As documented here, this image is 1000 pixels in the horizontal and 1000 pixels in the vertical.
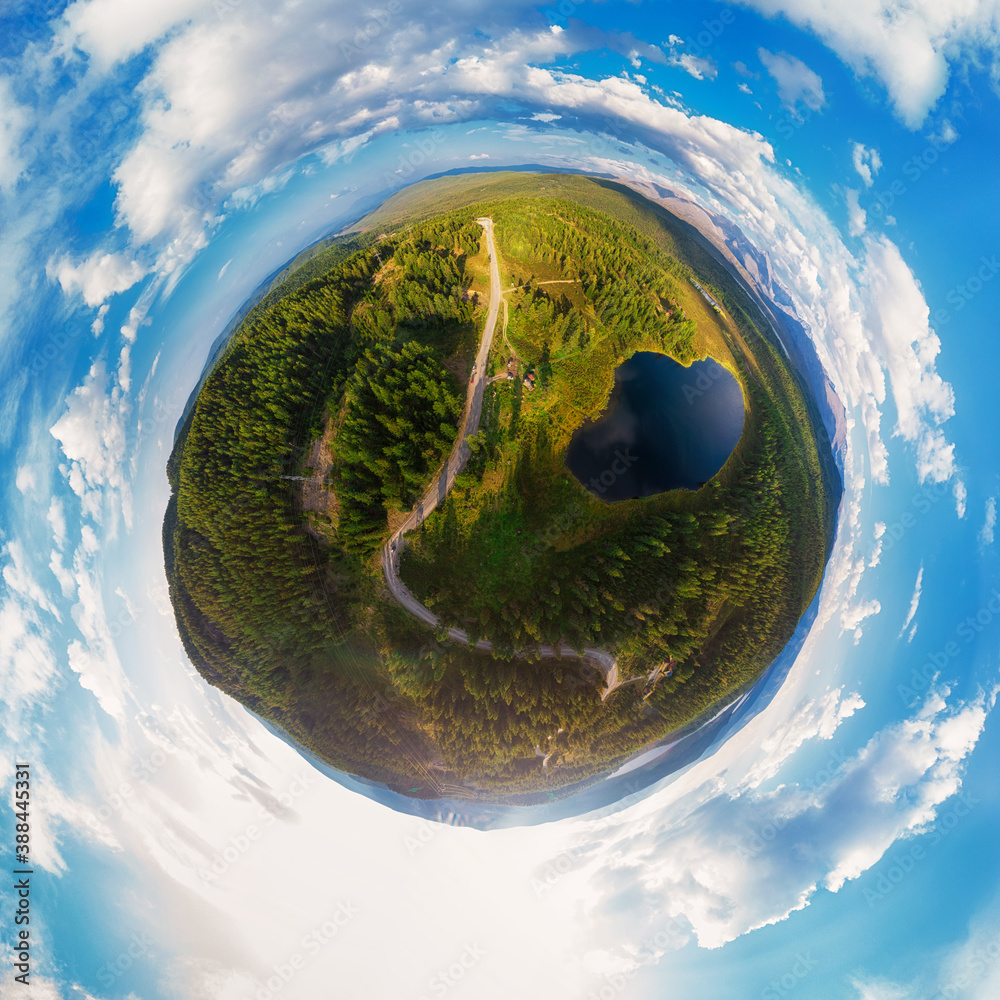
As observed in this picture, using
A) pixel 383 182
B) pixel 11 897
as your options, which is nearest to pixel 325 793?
pixel 11 897

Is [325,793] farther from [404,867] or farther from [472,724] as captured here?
[472,724]

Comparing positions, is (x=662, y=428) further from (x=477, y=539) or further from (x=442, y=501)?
(x=442, y=501)

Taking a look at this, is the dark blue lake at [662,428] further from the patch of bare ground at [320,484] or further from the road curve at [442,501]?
the patch of bare ground at [320,484]

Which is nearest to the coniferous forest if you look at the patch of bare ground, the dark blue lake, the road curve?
the patch of bare ground

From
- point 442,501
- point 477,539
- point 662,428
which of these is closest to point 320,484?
point 442,501

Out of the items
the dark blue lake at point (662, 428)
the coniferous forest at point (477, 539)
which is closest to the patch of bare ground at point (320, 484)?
the coniferous forest at point (477, 539)

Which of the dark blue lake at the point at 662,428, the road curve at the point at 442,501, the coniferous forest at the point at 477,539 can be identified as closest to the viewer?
the coniferous forest at the point at 477,539

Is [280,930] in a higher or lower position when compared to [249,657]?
lower
